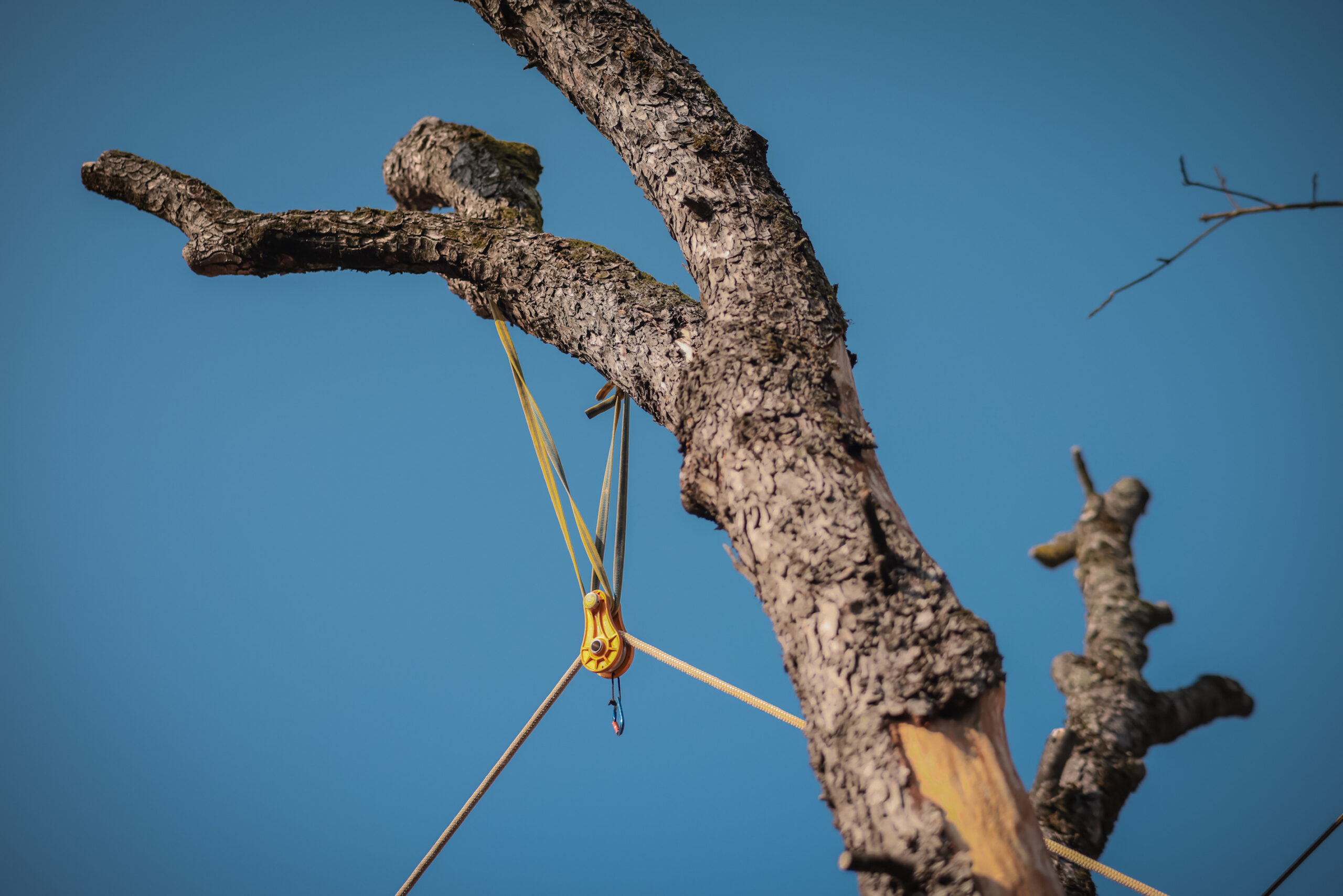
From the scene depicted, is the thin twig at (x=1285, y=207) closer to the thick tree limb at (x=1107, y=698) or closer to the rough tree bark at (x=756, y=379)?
the rough tree bark at (x=756, y=379)

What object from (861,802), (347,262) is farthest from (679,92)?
(861,802)

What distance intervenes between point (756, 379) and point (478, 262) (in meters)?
0.76

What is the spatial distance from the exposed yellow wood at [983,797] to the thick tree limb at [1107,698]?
69cm

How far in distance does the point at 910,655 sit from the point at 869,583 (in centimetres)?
9

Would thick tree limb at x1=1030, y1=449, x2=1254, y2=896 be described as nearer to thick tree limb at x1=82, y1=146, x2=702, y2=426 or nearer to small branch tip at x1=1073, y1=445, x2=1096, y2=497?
small branch tip at x1=1073, y1=445, x2=1096, y2=497

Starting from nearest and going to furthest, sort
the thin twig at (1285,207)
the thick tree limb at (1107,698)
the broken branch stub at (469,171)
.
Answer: the thin twig at (1285,207)
the thick tree limb at (1107,698)
the broken branch stub at (469,171)

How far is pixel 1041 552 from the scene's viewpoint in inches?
115

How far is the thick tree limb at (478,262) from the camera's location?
143cm

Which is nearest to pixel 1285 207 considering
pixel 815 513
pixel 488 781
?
pixel 815 513

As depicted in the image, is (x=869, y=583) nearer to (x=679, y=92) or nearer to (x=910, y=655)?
(x=910, y=655)

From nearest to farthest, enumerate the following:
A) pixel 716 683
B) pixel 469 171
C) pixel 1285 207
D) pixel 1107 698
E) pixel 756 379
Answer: pixel 1285 207 < pixel 756 379 < pixel 716 683 < pixel 469 171 < pixel 1107 698

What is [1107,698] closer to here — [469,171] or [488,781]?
[488,781]

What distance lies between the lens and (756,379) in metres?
1.19

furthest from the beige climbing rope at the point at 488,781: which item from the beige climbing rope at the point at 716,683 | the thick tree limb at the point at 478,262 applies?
the thick tree limb at the point at 478,262
